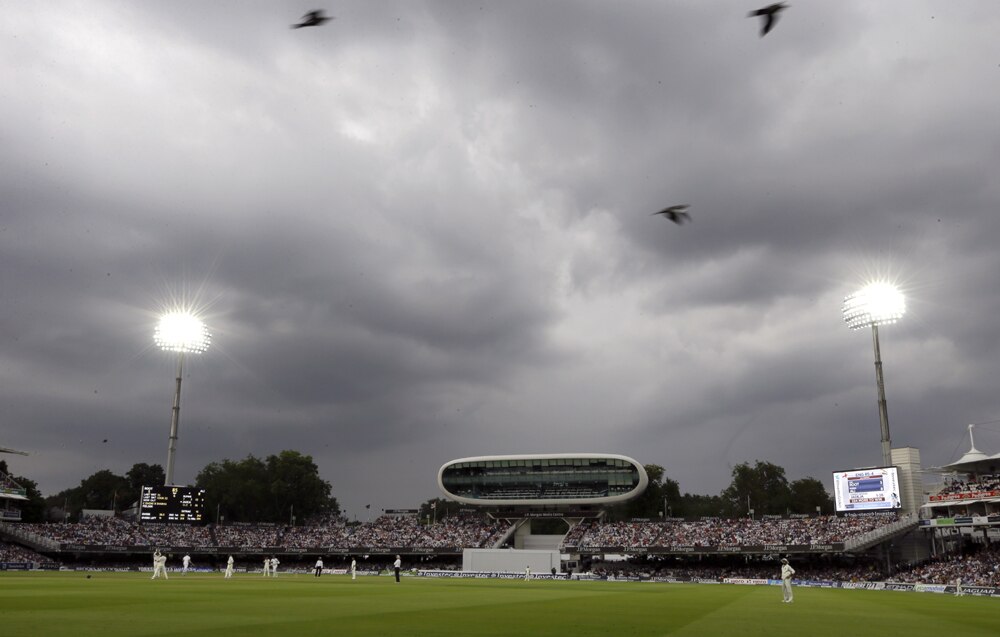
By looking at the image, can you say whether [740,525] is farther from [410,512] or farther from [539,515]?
[410,512]

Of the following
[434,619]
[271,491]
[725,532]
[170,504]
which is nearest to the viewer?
[434,619]

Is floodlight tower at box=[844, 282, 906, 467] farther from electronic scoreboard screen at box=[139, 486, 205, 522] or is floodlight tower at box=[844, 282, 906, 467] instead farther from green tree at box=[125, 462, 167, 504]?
green tree at box=[125, 462, 167, 504]

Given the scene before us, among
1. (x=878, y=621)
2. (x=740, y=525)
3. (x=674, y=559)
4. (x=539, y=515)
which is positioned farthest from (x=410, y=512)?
(x=878, y=621)

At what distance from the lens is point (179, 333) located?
93.4 m

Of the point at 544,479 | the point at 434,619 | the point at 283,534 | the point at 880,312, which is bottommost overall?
the point at 283,534

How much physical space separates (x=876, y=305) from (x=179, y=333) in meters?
82.4

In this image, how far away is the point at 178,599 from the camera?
2641 centimetres

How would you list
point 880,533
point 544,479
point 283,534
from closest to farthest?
point 880,533, point 283,534, point 544,479

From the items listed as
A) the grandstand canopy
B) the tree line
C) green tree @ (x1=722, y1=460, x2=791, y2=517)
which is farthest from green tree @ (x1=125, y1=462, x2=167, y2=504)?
green tree @ (x1=722, y1=460, x2=791, y2=517)

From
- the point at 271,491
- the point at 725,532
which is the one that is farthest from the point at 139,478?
the point at 725,532

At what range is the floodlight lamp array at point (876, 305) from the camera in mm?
73188

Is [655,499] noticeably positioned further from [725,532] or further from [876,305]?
[876,305]

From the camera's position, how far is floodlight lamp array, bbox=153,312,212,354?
93125mm

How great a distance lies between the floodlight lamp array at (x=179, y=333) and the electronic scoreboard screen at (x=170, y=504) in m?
18.9
